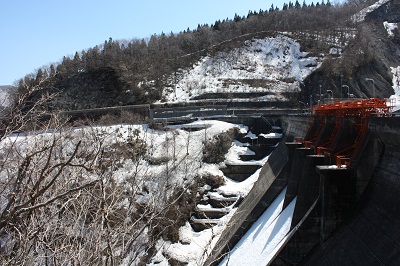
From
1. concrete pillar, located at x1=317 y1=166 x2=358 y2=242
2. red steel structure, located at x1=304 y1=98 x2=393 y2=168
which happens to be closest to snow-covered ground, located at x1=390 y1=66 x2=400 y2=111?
red steel structure, located at x1=304 y1=98 x2=393 y2=168

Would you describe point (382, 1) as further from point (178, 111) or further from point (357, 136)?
point (357, 136)

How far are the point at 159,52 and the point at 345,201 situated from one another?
7002cm

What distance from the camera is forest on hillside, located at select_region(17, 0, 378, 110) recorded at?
61344 mm

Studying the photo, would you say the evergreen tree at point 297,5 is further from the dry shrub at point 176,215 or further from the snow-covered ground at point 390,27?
the dry shrub at point 176,215

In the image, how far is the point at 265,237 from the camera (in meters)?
19.2

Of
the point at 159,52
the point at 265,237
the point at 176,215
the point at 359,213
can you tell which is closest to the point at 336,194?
the point at 359,213

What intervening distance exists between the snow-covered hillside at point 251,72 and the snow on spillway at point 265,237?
37736mm

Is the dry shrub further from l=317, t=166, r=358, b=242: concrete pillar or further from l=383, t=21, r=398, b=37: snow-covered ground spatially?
l=383, t=21, r=398, b=37: snow-covered ground

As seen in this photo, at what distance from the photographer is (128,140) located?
4050 cm

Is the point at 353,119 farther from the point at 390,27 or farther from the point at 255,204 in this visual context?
the point at 390,27

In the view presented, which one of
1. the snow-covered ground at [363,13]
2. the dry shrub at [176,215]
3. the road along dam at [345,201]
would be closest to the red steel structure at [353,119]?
the road along dam at [345,201]

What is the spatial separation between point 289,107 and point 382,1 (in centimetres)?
6212

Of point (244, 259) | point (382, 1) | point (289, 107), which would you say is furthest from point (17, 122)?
point (382, 1)

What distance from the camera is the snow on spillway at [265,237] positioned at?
17.4 m
